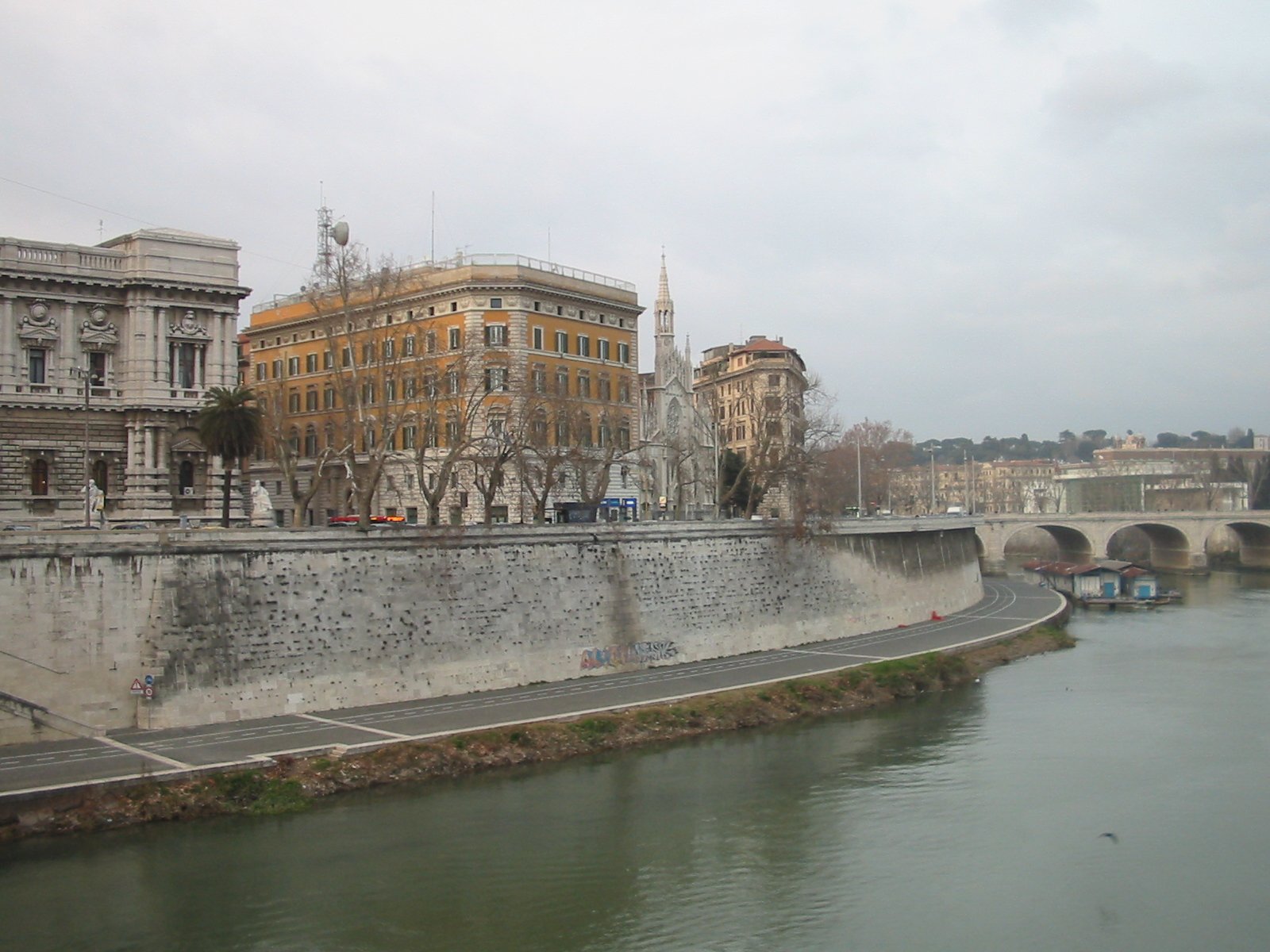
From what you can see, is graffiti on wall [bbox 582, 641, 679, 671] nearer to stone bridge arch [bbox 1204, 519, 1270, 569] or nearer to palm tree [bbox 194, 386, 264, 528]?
palm tree [bbox 194, 386, 264, 528]

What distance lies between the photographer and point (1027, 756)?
3195cm

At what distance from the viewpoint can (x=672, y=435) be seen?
60656mm

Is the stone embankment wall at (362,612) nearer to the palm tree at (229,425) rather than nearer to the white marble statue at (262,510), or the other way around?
the white marble statue at (262,510)

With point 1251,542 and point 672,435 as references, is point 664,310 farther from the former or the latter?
point 1251,542

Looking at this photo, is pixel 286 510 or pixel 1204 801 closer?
pixel 1204 801

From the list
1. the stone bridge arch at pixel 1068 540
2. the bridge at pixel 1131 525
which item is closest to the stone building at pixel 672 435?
the bridge at pixel 1131 525

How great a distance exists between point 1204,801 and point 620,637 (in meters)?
19.3

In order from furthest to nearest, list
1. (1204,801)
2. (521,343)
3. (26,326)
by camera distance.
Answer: (521,343)
(26,326)
(1204,801)

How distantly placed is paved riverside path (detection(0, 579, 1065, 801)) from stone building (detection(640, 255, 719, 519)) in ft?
45.3

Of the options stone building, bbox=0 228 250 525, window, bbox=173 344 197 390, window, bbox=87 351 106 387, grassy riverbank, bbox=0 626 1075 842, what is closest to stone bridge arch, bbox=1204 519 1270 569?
grassy riverbank, bbox=0 626 1075 842

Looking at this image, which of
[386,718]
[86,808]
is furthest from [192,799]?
[386,718]

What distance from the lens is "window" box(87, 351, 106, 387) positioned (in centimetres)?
4178

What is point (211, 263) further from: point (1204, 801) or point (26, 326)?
point (1204, 801)

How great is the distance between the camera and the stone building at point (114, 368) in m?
40.2
